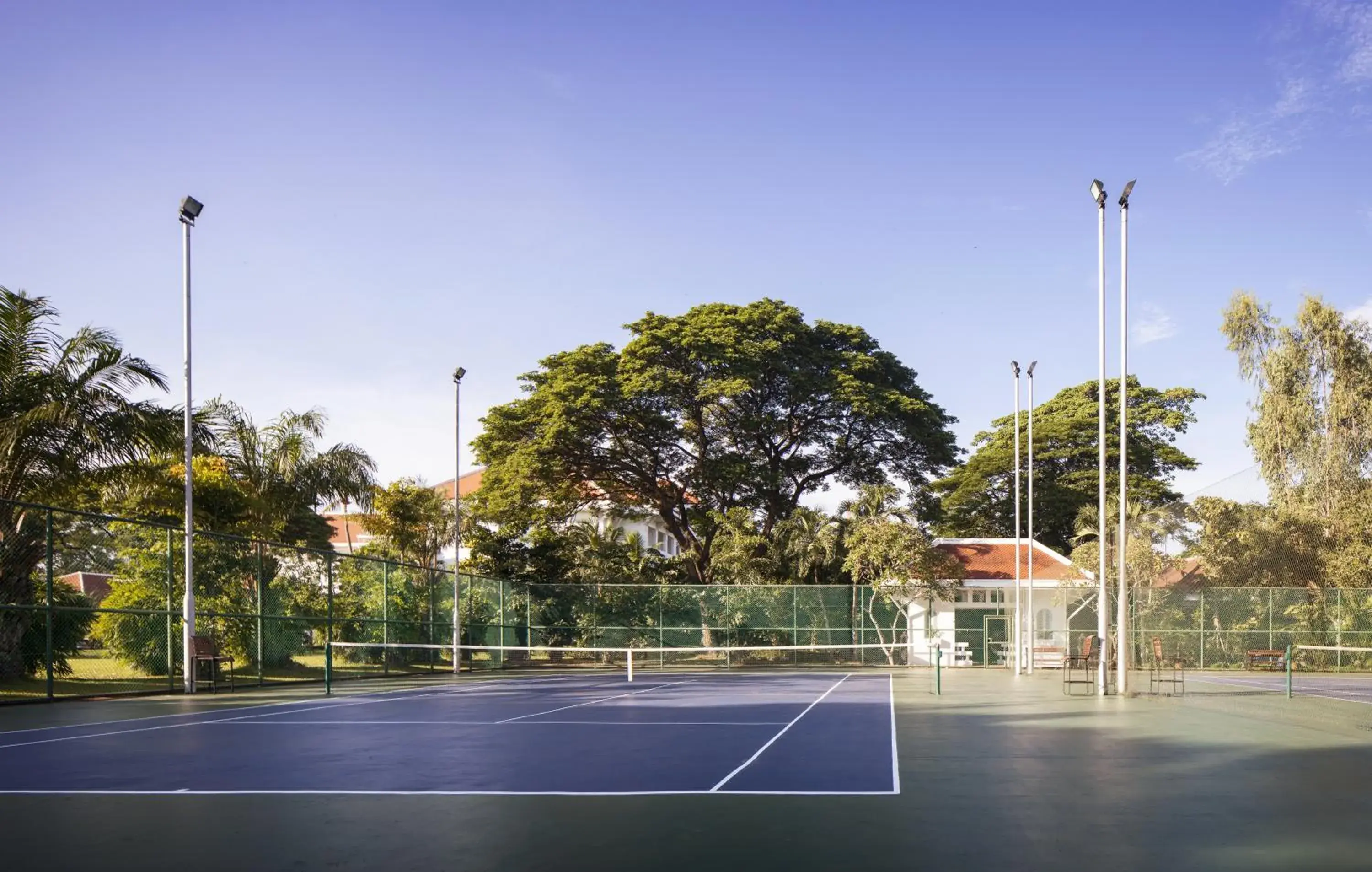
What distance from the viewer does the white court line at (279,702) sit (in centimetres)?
1711

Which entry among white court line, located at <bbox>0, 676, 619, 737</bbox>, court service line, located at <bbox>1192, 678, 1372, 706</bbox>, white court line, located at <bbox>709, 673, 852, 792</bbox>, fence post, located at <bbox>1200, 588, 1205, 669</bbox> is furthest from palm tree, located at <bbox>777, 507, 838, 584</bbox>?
white court line, located at <bbox>709, 673, 852, 792</bbox>

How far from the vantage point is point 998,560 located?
168 ft

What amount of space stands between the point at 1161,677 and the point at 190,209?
78.2 feet

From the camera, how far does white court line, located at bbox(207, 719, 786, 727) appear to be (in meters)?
17.7

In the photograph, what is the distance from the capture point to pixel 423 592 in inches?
1502

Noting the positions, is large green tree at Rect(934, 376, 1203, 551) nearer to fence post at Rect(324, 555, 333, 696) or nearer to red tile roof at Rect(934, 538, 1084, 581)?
red tile roof at Rect(934, 538, 1084, 581)

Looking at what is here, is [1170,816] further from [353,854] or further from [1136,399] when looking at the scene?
[1136,399]

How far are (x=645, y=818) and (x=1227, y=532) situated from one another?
131ft

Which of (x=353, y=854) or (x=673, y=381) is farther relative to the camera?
(x=673, y=381)

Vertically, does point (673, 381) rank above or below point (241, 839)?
above

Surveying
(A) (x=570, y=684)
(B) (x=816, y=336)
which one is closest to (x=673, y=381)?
(B) (x=816, y=336)

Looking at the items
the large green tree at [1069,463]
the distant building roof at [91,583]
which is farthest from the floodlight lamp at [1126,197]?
the large green tree at [1069,463]

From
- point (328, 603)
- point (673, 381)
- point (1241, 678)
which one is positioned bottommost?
point (1241, 678)

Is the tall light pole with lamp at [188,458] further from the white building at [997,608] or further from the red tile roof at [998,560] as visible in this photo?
the red tile roof at [998,560]
